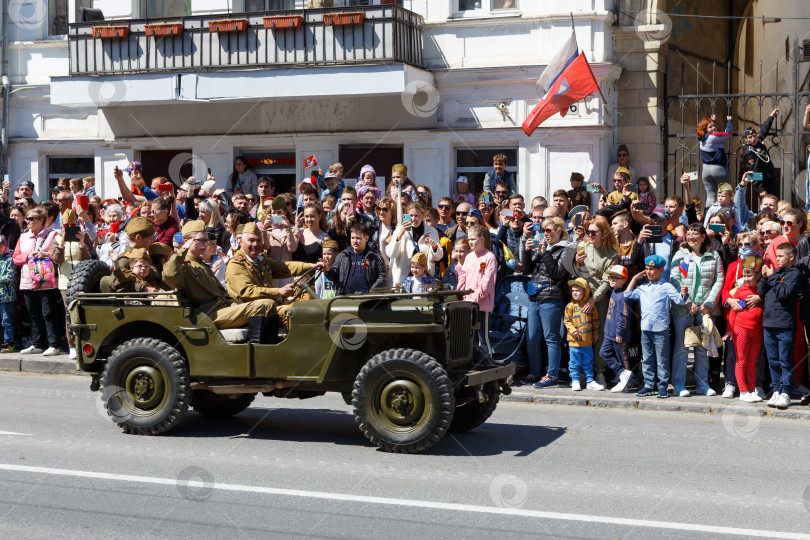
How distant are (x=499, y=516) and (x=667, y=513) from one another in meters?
1.07

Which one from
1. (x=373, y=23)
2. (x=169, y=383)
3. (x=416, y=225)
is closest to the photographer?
(x=169, y=383)

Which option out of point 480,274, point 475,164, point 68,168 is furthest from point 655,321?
point 68,168

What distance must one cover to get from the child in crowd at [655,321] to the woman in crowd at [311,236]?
3.80 meters

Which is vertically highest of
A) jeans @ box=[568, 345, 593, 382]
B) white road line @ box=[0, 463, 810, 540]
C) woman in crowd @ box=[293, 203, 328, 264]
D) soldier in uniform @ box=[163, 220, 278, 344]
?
woman in crowd @ box=[293, 203, 328, 264]

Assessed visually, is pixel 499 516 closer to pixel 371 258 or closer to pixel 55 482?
pixel 55 482

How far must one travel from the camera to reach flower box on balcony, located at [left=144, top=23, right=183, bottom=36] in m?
19.8

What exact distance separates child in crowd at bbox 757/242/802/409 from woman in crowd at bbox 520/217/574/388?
221 centimetres

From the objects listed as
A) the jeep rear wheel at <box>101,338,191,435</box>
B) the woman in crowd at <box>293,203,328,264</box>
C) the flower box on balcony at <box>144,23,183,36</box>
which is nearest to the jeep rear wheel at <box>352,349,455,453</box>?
the jeep rear wheel at <box>101,338,191,435</box>

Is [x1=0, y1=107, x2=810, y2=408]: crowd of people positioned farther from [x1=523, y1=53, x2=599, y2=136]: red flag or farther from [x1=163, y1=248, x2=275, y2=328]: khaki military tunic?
[x1=523, y1=53, x2=599, y2=136]: red flag

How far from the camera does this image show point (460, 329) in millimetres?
9102

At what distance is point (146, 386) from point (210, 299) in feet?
3.01

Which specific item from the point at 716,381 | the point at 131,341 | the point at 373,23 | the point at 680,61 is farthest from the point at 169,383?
the point at 680,61

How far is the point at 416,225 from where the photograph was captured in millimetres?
13180

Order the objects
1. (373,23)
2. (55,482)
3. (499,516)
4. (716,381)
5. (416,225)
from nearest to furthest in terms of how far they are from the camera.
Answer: (499,516), (55,482), (716,381), (416,225), (373,23)
